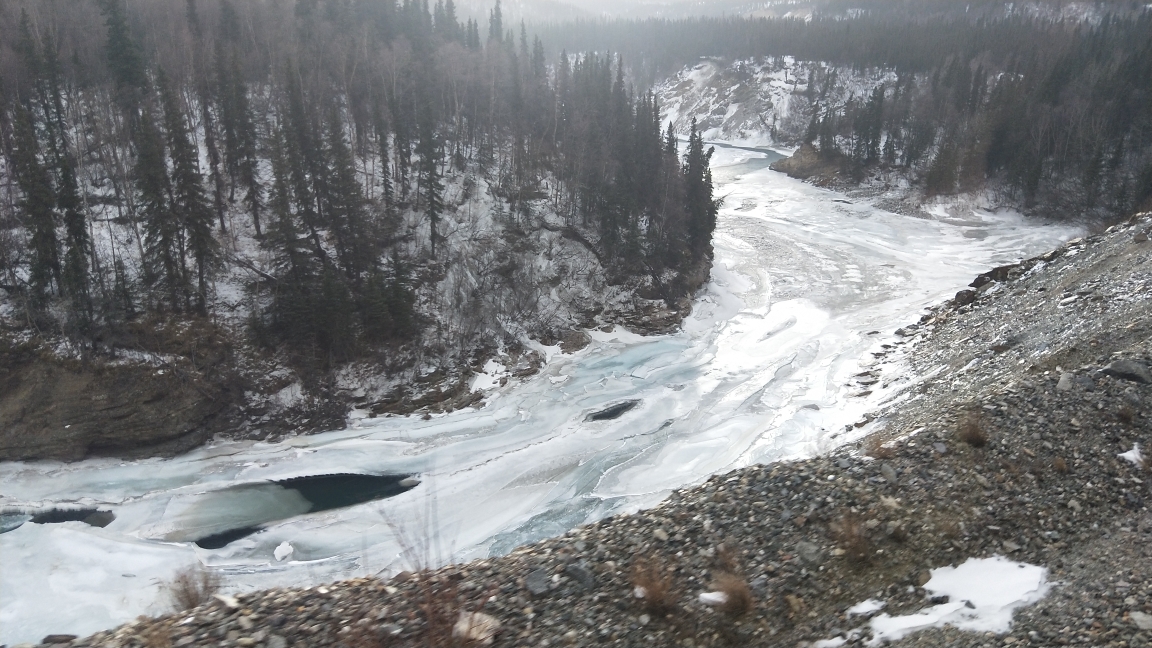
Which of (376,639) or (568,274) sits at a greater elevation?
(376,639)

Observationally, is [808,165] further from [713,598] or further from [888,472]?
[713,598]

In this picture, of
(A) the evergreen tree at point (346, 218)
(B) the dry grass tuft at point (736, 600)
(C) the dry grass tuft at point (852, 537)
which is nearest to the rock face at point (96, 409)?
(A) the evergreen tree at point (346, 218)

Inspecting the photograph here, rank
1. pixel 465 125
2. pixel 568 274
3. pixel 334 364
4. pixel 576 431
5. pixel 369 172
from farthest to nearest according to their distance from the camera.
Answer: pixel 465 125
pixel 369 172
pixel 568 274
pixel 334 364
pixel 576 431

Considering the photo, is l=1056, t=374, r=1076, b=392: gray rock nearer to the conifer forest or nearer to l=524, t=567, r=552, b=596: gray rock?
l=524, t=567, r=552, b=596: gray rock

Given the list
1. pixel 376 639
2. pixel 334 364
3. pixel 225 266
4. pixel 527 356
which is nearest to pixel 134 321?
pixel 225 266

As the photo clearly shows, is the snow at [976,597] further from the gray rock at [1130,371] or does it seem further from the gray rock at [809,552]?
the gray rock at [1130,371]

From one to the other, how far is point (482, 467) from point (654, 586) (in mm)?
18913

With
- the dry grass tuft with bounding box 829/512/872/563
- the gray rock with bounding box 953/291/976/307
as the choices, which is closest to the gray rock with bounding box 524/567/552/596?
the dry grass tuft with bounding box 829/512/872/563

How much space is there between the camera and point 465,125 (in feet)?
177

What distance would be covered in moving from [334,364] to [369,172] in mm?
20008

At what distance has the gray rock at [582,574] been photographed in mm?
8273

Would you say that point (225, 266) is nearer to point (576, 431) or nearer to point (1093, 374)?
point (576, 431)

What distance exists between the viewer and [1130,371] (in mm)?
13438

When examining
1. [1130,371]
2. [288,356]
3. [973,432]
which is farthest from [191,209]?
[1130,371]
